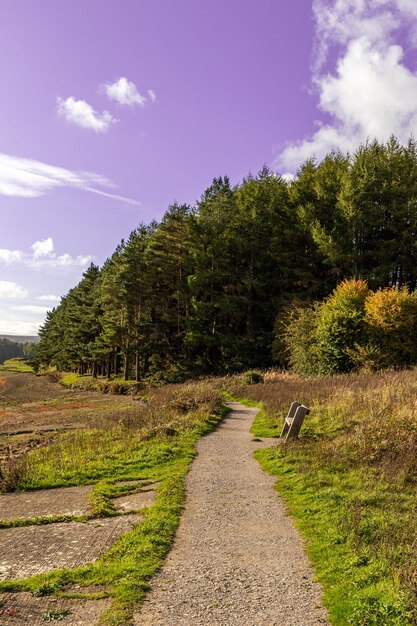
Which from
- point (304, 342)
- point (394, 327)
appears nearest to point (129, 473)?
point (394, 327)

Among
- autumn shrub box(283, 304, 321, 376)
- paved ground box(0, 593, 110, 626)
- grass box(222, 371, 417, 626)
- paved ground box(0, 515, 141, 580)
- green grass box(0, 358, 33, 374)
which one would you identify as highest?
autumn shrub box(283, 304, 321, 376)

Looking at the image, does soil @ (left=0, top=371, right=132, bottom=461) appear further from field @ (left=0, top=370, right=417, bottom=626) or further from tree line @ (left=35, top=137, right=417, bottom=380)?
tree line @ (left=35, top=137, right=417, bottom=380)

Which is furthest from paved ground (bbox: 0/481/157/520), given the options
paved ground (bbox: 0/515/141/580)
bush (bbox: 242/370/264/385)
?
bush (bbox: 242/370/264/385)

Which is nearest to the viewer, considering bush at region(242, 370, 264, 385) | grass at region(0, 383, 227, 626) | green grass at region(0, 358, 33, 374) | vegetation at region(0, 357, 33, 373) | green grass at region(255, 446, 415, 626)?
green grass at region(255, 446, 415, 626)

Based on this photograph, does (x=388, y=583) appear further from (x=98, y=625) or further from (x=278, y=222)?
(x=278, y=222)

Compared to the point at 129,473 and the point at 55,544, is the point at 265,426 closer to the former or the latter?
the point at 129,473

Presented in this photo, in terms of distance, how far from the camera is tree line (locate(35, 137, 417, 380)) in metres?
43.1

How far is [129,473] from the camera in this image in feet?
40.0

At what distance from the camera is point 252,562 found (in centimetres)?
647

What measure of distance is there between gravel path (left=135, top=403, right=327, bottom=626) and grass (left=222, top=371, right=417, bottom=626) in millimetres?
340

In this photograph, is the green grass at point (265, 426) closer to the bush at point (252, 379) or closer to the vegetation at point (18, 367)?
the bush at point (252, 379)

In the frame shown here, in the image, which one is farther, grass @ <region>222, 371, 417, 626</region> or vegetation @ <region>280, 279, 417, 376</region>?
vegetation @ <region>280, 279, 417, 376</region>

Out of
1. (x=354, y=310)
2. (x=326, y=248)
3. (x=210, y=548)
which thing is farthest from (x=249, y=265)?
(x=210, y=548)

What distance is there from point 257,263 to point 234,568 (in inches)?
1664
